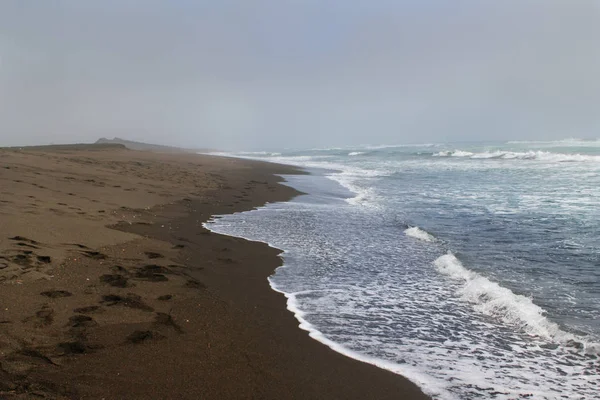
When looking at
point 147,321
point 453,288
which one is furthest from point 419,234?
point 147,321

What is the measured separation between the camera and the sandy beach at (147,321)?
3047 millimetres

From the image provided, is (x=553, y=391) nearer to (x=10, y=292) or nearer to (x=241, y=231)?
(x=10, y=292)

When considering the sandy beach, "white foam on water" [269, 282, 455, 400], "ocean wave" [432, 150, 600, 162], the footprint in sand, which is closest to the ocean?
"white foam on water" [269, 282, 455, 400]

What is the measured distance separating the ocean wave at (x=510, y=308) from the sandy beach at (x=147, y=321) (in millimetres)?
1896

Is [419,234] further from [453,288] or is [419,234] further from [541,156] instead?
[541,156]


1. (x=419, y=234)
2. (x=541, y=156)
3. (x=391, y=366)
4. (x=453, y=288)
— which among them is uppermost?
(x=541, y=156)

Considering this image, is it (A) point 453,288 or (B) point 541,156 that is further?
(B) point 541,156

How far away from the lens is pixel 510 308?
4.85 metres

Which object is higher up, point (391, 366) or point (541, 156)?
point (541, 156)

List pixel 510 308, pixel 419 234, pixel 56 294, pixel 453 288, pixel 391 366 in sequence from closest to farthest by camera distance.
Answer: pixel 391 366
pixel 56 294
pixel 510 308
pixel 453 288
pixel 419 234

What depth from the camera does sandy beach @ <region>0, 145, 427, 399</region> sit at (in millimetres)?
3047

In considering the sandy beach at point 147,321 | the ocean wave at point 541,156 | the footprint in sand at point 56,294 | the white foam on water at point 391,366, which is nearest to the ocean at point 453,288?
the white foam on water at point 391,366

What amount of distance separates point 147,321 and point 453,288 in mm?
3912

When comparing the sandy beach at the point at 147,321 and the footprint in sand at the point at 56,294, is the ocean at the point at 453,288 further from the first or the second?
the footprint in sand at the point at 56,294
